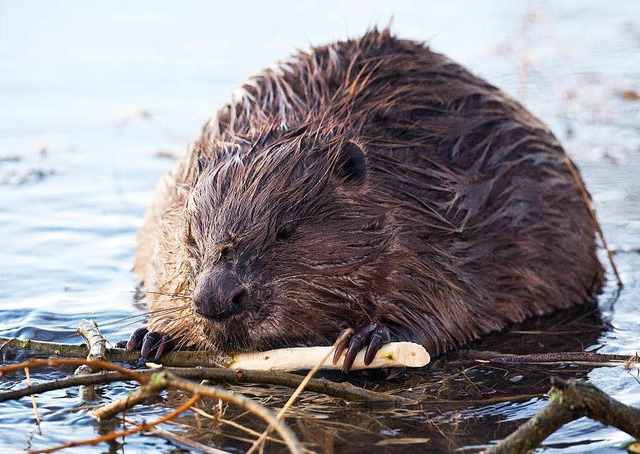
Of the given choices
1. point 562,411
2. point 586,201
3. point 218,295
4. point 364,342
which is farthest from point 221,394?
point 586,201

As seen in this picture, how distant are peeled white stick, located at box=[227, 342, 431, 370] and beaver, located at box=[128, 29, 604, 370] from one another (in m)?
0.04

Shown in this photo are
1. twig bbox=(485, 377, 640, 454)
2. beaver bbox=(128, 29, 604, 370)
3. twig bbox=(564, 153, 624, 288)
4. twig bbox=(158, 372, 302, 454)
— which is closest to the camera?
twig bbox=(158, 372, 302, 454)

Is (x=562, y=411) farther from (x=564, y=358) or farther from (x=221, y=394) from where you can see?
(x=564, y=358)

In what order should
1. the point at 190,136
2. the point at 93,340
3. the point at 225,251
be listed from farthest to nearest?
1. the point at 190,136
2. the point at 93,340
3. the point at 225,251

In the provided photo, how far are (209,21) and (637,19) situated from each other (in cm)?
345

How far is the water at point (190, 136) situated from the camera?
11.4 feet

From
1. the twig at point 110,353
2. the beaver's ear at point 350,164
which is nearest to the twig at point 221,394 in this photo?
the twig at point 110,353

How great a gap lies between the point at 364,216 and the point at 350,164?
0.59 ft

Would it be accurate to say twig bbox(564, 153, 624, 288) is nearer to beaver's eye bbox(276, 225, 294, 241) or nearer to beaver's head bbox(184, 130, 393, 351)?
beaver's head bbox(184, 130, 393, 351)

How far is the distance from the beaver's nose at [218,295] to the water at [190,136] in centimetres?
33

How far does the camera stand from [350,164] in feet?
13.1

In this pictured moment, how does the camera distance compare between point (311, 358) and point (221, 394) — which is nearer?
point (221, 394)

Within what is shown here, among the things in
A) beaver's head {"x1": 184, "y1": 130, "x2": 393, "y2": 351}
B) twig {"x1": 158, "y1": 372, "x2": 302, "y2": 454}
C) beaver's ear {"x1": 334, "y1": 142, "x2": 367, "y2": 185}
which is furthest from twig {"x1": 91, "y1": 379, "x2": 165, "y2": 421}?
beaver's ear {"x1": 334, "y1": 142, "x2": 367, "y2": 185}

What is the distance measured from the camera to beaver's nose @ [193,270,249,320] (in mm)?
3424
